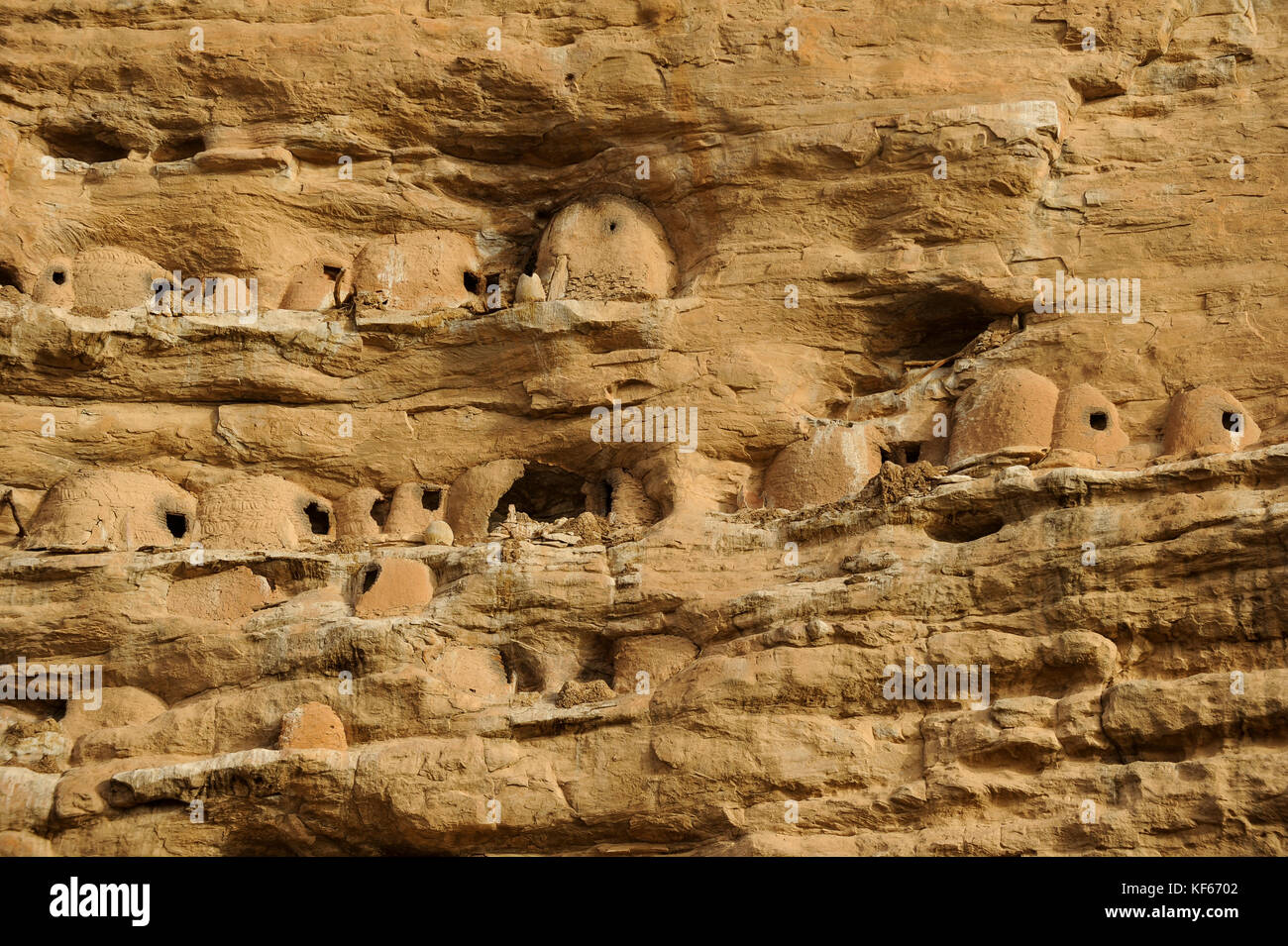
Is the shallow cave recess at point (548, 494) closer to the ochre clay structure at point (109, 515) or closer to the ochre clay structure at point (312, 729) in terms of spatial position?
the ochre clay structure at point (109, 515)

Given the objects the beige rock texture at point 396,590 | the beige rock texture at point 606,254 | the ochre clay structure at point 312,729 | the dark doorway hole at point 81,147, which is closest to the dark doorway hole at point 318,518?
the beige rock texture at point 396,590

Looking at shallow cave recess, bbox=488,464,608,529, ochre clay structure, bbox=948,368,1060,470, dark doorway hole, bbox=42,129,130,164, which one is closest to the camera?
ochre clay structure, bbox=948,368,1060,470

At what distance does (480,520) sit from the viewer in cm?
2019

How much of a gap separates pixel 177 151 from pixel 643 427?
6190 mm

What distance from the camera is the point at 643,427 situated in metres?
20.2

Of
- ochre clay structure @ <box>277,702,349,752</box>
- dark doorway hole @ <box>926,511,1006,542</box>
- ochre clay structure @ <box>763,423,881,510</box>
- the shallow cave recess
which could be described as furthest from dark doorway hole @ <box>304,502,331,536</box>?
dark doorway hole @ <box>926,511,1006,542</box>

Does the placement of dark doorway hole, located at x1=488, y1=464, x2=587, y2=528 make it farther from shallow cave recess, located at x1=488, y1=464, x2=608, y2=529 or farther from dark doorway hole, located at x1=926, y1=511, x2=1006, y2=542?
dark doorway hole, located at x1=926, y1=511, x2=1006, y2=542

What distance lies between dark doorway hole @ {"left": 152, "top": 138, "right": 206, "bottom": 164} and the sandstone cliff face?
0.04 m

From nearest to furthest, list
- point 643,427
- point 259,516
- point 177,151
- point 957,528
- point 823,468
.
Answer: point 957,528 → point 823,468 → point 259,516 → point 643,427 → point 177,151

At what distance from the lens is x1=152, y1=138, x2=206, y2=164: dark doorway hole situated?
22359 mm

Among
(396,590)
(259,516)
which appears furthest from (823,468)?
(259,516)

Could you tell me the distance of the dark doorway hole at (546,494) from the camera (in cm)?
2061

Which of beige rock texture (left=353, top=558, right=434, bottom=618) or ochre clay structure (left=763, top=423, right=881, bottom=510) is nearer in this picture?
beige rock texture (left=353, top=558, right=434, bottom=618)

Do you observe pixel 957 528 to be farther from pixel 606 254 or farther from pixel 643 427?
pixel 606 254
